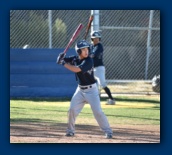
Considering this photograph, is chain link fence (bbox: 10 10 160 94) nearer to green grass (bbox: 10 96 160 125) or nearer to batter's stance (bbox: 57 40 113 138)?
green grass (bbox: 10 96 160 125)

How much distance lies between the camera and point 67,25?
17016 mm

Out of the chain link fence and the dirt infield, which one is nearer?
the dirt infield

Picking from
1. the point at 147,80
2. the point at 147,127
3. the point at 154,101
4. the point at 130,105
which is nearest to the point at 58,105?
the point at 130,105

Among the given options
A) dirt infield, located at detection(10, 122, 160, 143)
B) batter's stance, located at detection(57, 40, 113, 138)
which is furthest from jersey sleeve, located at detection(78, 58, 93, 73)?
dirt infield, located at detection(10, 122, 160, 143)

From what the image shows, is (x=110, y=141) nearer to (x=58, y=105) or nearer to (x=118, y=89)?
(x=58, y=105)

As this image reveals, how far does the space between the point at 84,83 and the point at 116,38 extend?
9269mm

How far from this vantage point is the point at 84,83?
8500mm

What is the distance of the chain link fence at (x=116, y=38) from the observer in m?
16.5

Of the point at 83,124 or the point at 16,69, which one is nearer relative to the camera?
the point at 83,124

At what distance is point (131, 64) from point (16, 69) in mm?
4219

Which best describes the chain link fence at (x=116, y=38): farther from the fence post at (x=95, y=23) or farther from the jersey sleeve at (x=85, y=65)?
the jersey sleeve at (x=85, y=65)

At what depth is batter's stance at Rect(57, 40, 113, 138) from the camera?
830 centimetres

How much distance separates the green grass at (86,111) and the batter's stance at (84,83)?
5.96ft

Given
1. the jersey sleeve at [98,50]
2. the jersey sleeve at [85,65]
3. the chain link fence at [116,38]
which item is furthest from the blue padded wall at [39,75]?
the jersey sleeve at [85,65]
